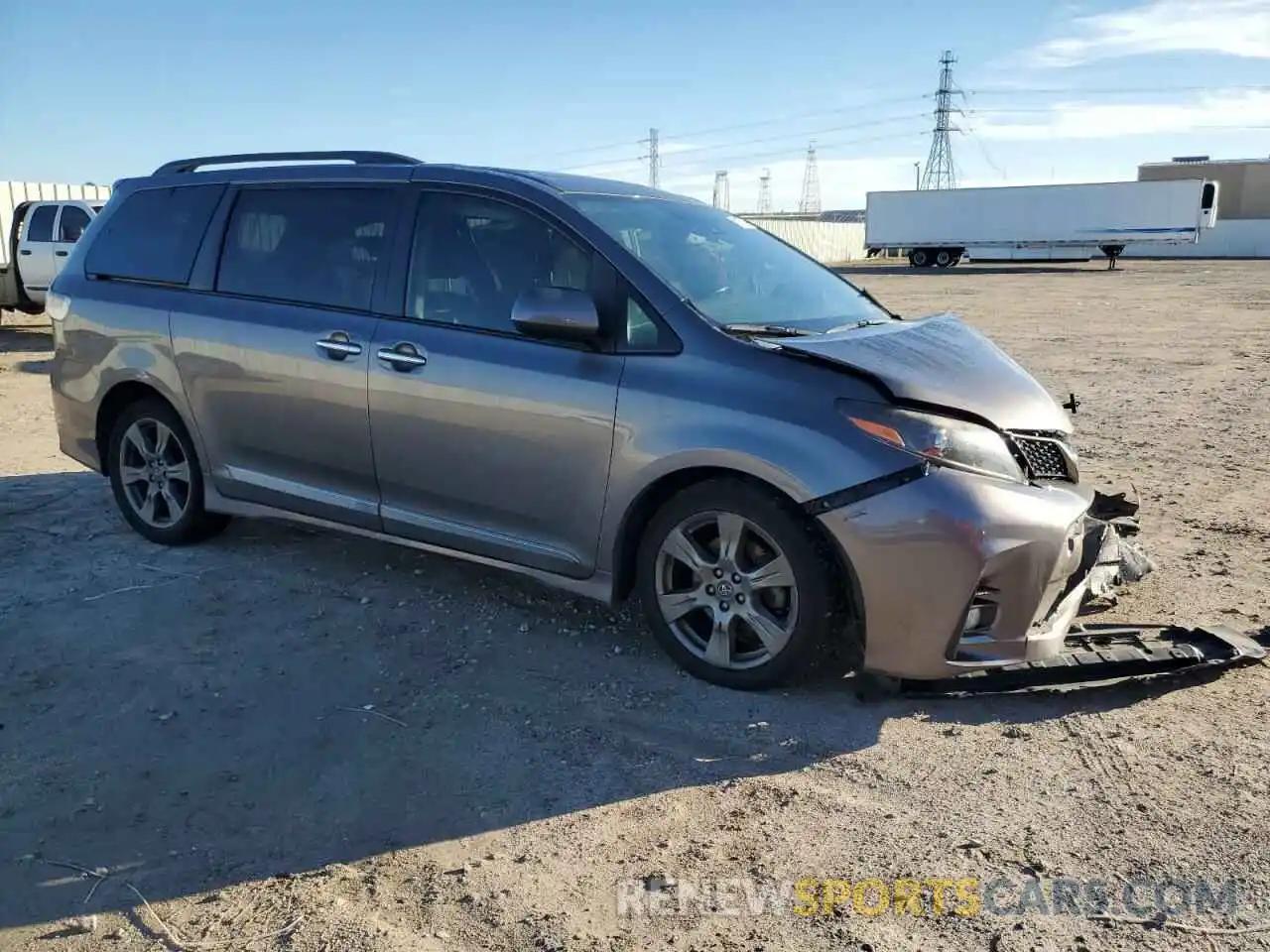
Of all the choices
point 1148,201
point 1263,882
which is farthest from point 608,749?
point 1148,201

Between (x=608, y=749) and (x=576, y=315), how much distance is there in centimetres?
156

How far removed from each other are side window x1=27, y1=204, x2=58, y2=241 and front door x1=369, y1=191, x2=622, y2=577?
1363 cm

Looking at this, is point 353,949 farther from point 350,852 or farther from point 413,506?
point 413,506

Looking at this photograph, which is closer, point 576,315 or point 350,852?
point 350,852

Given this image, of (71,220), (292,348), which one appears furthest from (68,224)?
(292,348)

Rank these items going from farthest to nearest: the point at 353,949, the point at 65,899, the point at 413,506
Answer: the point at 413,506 → the point at 65,899 → the point at 353,949

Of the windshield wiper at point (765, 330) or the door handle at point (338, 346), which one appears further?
the door handle at point (338, 346)

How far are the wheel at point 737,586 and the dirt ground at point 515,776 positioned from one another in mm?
138

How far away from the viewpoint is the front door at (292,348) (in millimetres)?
4703

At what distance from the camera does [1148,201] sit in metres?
44.2

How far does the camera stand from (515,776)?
3.39m

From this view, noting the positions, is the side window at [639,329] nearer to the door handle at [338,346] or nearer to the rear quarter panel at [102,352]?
the door handle at [338,346]

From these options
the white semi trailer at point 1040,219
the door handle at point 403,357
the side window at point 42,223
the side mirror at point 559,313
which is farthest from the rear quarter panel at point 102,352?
the white semi trailer at point 1040,219

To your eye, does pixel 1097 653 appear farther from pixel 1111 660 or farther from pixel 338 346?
pixel 338 346
